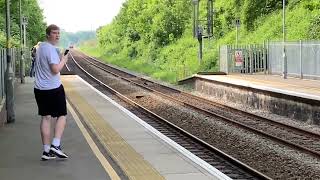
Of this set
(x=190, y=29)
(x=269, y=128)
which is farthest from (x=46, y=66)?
(x=190, y=29)

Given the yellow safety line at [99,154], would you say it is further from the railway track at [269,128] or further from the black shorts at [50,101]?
the railway track at [269,128]

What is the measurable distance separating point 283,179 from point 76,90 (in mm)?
17559

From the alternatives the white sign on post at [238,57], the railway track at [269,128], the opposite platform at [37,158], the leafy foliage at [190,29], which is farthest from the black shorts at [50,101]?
the white sign on post at [238,57]

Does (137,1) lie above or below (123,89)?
above

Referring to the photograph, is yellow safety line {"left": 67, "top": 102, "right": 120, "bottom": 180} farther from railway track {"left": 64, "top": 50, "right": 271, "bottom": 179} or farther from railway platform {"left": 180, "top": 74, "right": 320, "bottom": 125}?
railway platform {"left": 180, "top": 74, "right": 320, "bottom": 125}

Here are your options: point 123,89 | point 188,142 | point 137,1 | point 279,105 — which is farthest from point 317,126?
point 137,1

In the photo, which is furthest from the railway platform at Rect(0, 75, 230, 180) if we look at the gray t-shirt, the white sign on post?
the white sign on post

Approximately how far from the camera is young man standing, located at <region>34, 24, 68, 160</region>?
28.9 ft

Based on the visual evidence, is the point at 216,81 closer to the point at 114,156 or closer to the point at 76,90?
the point at 76,90

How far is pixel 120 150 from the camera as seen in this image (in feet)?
34.5

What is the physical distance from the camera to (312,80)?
25.7 m

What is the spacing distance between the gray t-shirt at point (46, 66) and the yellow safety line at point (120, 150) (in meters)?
1.62

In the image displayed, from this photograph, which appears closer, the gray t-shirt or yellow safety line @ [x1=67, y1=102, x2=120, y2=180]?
yellow safety line @ [x1=67, y1=102, x2=120, y2=180]

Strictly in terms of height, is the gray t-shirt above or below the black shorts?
above
